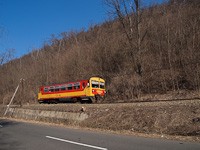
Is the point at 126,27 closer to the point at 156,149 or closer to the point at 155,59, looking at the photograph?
the point at 155,59

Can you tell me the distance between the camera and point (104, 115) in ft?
48.8

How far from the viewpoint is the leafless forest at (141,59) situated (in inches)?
984

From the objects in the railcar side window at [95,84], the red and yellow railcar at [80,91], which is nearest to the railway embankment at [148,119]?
the red and yellow railcar at [80,91]

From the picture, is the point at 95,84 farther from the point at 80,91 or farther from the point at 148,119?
the point at 148,119

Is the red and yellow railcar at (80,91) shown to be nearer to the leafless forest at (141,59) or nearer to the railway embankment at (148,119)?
the leafless forest at (141,59)

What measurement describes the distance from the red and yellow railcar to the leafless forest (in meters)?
2.39

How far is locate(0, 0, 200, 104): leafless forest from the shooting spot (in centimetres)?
2498

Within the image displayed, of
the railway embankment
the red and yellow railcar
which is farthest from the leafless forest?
the railway embankment

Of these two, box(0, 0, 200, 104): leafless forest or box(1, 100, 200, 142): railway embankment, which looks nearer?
box(1, 100, 200, 142): railway embankment

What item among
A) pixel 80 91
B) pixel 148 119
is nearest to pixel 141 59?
pixel 80 91

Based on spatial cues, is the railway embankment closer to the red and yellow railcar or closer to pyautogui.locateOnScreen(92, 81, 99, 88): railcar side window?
the red and yellow railcar

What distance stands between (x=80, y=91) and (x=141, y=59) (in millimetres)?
8989

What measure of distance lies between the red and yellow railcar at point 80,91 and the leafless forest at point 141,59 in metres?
2.39

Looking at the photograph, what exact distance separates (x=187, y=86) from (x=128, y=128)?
1311 cm
